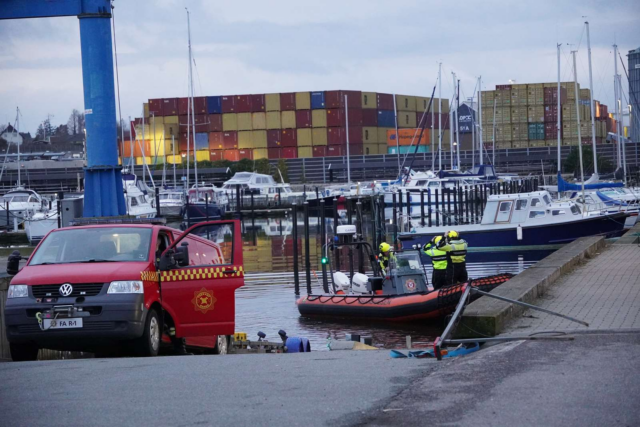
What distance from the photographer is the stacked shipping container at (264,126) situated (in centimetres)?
9219

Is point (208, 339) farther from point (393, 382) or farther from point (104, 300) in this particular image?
point (393, 382)

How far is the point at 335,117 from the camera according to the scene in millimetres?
92125

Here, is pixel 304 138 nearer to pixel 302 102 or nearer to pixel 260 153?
pixel 302 102

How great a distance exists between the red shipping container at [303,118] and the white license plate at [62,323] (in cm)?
8277

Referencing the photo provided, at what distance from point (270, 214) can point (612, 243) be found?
162 feet

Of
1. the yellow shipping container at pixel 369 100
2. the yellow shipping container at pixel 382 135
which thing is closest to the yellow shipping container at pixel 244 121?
the yellow shipping container at pixel 369 100

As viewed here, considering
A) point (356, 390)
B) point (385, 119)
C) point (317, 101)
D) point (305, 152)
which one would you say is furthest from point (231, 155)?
point (356, 390)

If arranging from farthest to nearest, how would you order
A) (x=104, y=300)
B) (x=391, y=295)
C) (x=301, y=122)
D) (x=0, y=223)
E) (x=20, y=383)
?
(x=301, y=122)
(x=0, y=223)
(x=391, y=295)
(x=104, y=300)
(x=20, y=383)

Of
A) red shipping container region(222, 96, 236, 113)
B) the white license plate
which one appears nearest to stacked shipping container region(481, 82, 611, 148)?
red shipping container region(222, 96, 236, 113)

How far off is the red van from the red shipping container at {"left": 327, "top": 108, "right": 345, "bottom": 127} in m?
80.6

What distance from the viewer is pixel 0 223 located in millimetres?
56188

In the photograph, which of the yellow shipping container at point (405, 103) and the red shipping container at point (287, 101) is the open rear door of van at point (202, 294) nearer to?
the red shipping container at point (287, 101)

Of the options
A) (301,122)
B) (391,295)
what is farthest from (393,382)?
(301,122)

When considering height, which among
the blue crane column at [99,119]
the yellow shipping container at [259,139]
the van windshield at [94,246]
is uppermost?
the yellow shipping container at [259,139]
